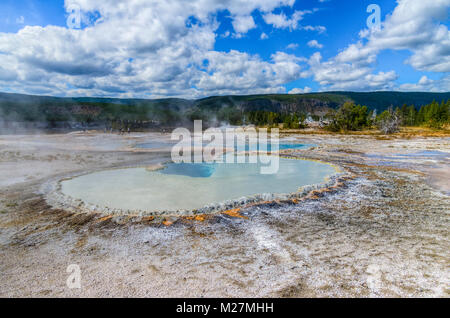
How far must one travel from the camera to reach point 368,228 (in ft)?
21.9

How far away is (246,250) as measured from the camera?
5.58 m

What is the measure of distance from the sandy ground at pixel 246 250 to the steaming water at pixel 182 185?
1.38 meters

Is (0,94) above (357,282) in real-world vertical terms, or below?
above

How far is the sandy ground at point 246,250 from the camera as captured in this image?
4.26 m

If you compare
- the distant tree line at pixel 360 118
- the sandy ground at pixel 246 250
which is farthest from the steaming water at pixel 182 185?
the distant tree line at pixel 360 118

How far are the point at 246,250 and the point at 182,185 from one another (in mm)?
6268

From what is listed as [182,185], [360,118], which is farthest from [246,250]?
[360,118]

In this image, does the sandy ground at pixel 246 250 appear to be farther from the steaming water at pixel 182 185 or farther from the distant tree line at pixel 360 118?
the distant tree line at pixel 360 118

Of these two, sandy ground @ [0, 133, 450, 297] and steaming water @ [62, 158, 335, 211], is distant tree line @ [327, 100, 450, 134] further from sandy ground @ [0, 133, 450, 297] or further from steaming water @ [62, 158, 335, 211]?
sandy ground @ [0, 133, 450, 297]

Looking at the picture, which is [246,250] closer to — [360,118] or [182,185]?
[182,185]

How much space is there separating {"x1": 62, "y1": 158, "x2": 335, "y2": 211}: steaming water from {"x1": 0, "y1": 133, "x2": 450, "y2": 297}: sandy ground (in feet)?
4.52
